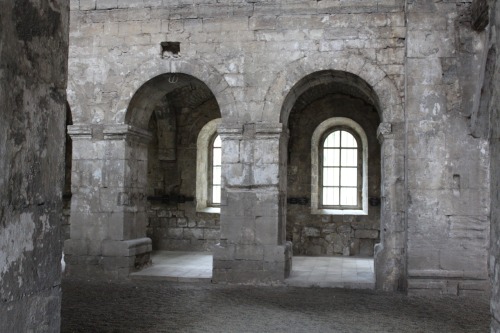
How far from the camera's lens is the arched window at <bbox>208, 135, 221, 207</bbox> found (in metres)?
11.9

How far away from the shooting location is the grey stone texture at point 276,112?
707 centimetres

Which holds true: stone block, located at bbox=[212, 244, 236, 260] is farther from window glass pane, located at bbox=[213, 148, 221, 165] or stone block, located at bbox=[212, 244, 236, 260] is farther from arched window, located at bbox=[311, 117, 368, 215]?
window glass pane, located at bbox=[213, 148, 221, 165]

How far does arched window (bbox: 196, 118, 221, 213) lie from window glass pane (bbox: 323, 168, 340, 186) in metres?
2.49

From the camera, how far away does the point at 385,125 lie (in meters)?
7.40

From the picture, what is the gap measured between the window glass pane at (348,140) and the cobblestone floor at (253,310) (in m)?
5.12

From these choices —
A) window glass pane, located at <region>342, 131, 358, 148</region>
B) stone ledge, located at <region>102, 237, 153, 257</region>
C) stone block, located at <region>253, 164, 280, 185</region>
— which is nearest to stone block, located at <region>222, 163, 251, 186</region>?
stone block, located at <region>253, 164, 280, 185</region>

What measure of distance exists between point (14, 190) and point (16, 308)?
554 mm

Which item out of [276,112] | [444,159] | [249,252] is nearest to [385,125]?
[444,159]

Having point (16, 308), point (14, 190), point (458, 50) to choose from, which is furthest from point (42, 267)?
point (458, 50)

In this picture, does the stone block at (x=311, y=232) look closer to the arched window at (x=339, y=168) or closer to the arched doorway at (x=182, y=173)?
the arched window at (x=339, y=168)

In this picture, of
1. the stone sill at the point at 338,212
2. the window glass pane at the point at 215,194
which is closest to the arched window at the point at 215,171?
the window glass pane at the point at 215,194

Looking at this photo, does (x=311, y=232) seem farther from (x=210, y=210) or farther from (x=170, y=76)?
(x=170, y=76)

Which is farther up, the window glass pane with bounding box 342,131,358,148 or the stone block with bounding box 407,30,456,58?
the stone block with bounding box 407,30,456,58

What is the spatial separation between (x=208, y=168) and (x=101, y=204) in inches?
164
